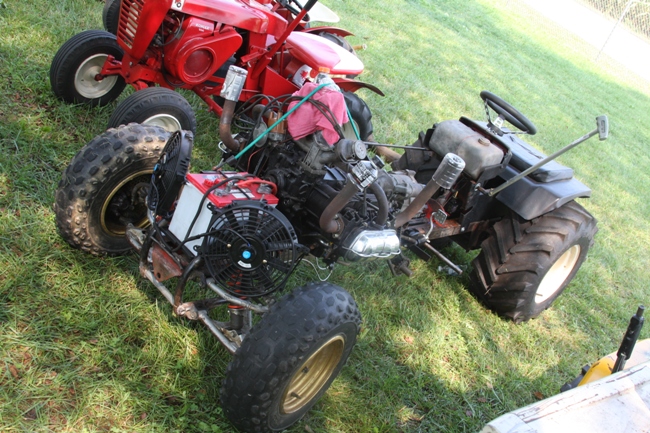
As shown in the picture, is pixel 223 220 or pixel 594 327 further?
pixel 594 327

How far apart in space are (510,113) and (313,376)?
96.4 inches

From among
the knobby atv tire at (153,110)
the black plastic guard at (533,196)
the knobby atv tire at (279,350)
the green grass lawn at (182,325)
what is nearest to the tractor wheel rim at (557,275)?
the green grass lawn at (182,325)

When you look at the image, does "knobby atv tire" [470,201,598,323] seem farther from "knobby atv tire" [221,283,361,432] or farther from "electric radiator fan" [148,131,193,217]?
"electric radiator fan" [148,131,193,217]

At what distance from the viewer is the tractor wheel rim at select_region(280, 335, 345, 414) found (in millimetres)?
2557

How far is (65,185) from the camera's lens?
2.71 meters

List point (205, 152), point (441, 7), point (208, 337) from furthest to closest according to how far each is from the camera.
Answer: point (441, 7) → point (205, 152) → point (208, 337)

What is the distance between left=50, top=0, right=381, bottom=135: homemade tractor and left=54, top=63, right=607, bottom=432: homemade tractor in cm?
89

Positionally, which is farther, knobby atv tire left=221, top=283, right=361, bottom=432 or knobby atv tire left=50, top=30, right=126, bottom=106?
knobby atv tire left=50, top=30, right=126, bottom=106

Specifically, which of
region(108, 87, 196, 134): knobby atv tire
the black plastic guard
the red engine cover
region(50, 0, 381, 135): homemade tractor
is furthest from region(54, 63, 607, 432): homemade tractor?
the red engine cover

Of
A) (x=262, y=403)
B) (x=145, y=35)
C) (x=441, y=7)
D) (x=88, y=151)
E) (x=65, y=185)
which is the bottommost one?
(x=262, y=403)

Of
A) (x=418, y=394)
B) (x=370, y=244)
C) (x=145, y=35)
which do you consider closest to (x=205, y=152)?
(x=145, y=35)

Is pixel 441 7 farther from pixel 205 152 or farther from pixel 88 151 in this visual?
pixel 88 151

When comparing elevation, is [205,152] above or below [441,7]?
below

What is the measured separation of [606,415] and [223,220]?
5.66 ft
